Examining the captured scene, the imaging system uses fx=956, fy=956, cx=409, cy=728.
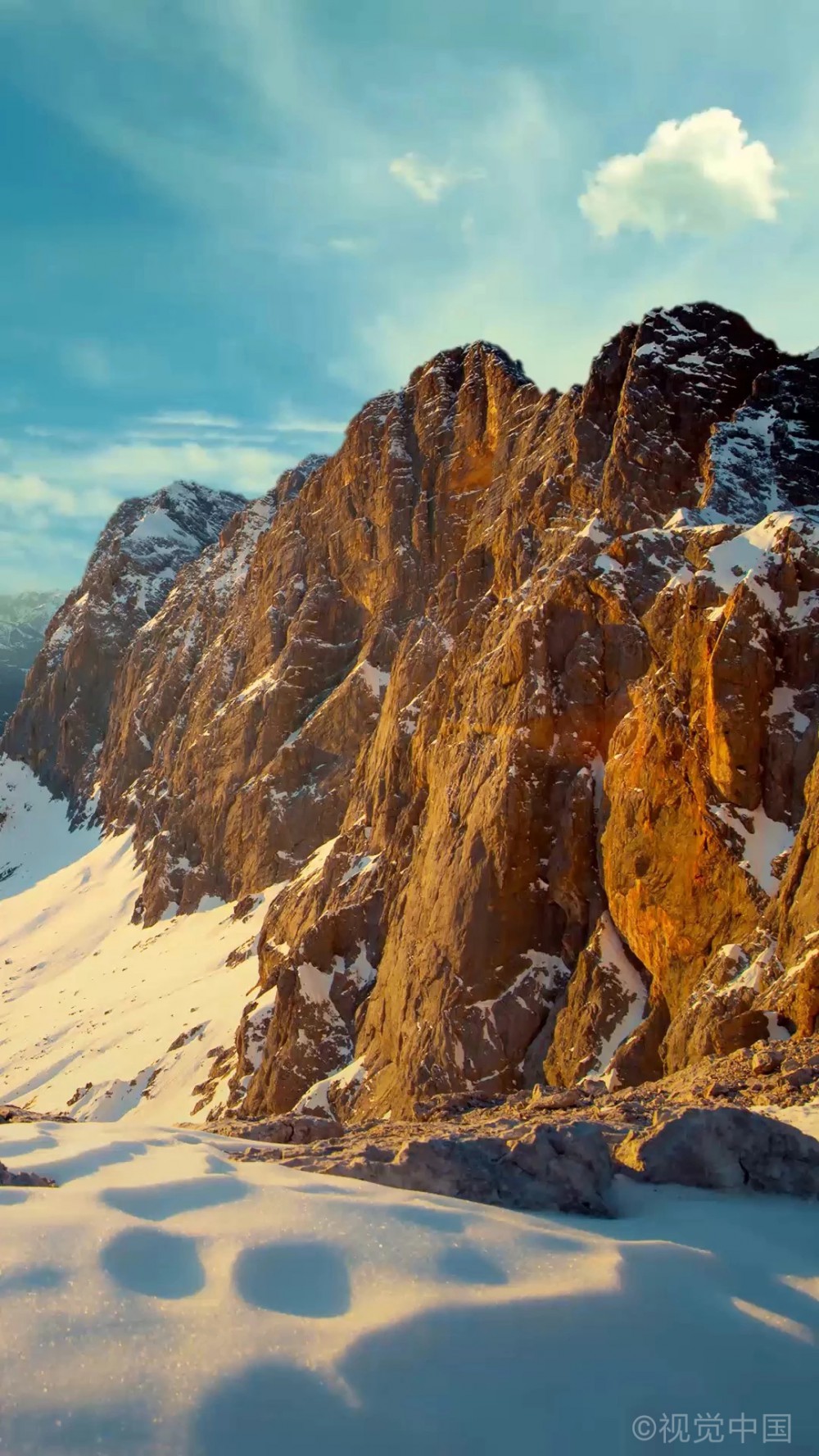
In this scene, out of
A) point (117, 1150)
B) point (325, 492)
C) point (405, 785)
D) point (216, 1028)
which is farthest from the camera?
point (325, 492)

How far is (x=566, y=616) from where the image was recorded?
3047cm

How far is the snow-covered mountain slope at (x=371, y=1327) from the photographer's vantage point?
438 centimetres

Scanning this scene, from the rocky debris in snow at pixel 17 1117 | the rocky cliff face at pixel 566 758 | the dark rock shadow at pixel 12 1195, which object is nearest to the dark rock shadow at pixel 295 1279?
the dark rock shadow at pixel 12 1195

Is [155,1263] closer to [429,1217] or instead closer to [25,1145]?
[429,1217]

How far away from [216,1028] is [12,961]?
42.4m

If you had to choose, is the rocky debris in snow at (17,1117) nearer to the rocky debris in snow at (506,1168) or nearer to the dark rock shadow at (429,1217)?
the rocky debris in snow at (506,1168)

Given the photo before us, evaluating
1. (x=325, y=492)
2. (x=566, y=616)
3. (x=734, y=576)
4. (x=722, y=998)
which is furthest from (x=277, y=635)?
(x=722, y=998)

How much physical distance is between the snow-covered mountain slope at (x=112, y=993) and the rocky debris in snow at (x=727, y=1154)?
4086 cm

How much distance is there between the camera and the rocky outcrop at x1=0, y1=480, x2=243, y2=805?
136 meters

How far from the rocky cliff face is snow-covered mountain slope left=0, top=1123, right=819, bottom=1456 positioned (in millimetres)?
11350

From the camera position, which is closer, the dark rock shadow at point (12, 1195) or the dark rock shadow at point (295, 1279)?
the dark rock shadow at point (295, 1279)

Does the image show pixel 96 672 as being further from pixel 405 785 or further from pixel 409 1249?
pixel 409 1249

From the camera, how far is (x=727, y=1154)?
7.73 meters

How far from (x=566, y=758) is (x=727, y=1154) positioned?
2183 centimetres
